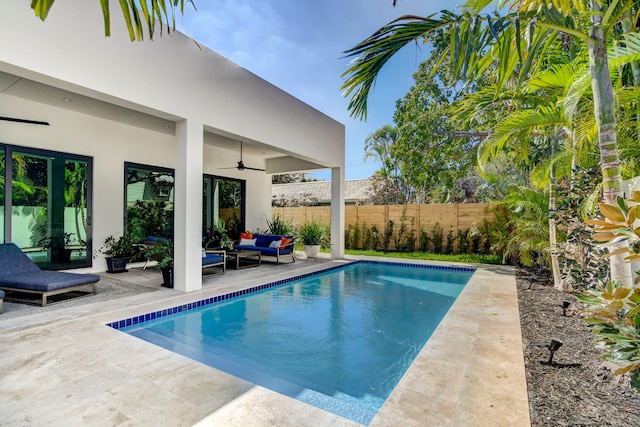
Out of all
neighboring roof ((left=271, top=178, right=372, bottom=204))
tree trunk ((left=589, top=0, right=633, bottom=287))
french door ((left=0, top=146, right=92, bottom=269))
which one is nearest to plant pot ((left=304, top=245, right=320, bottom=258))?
french door ((left=0, top=146, right=92, bottom=269))

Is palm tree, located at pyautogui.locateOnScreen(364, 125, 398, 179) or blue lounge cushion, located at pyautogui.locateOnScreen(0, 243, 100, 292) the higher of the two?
palm tree, located at pyautogui.locateOnScreen(364, 125, 398, 179)

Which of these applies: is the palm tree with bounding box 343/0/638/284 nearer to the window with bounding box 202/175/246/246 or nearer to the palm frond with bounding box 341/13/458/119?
the palm frond with bounding box 341/13/458/119

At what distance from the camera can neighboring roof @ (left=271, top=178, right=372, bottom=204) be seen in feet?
75.2

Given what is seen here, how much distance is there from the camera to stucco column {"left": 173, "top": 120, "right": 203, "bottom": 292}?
5879mm

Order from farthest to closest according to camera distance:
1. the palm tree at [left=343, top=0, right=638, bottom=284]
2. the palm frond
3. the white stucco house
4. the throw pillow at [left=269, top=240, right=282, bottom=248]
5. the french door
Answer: the throw pillow at [left=269, top=240, right=282, bottom=248] < the french door < the white stucco house < the palm frond < the palm tree at [left=343, top=0, right=638, bottom=284]

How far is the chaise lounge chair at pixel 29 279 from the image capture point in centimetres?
489

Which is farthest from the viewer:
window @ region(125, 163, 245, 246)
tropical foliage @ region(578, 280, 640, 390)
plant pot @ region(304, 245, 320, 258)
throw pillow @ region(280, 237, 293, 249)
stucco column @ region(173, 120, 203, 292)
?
plant pot @ region(304, 245, 320, 258)

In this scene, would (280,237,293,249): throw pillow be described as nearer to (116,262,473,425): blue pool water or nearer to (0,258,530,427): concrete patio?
(116,262,473,425): blue pool water

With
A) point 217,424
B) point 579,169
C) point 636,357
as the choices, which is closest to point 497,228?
point 579,169

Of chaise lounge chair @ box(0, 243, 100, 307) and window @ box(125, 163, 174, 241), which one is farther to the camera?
window @ box(125, 163, 174, 241)

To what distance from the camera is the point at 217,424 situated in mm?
2191

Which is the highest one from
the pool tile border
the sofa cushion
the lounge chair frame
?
the sofa cushion

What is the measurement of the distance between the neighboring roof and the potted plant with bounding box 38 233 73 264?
49.4ft

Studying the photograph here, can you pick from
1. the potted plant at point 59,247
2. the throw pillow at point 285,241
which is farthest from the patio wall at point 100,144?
the throw pillow at point 285,241
